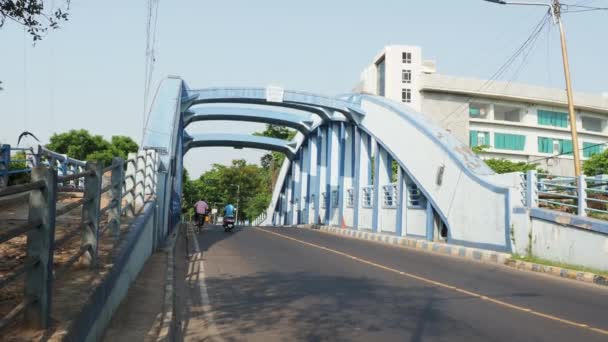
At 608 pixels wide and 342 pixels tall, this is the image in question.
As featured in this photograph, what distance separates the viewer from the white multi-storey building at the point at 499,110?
49969 mm

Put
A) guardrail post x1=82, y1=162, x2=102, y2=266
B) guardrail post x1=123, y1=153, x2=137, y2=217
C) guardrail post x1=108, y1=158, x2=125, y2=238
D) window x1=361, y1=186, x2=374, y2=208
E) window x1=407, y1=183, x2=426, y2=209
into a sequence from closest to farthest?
guardrail post x1=82, y1=162, x2=102, y2=266, guardrail post x1=108, y1=158, x2=125, y2=238, guardrail post x1=123, y1=153, x2=137, y2=217, window x1=407, y1=183, x2=426, y2=209, window x1=361, y1=186, x2=374, y2=208

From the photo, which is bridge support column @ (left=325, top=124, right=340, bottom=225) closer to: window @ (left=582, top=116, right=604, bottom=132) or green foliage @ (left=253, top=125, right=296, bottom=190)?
green foliage @ (left=253, top=125, right=296, bottom=190)


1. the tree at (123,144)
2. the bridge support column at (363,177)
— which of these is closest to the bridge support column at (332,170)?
the bridge support column at (363,177)

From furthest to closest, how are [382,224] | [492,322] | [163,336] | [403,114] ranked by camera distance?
[382,224] < [403,114] < [492,322] < [163,336]

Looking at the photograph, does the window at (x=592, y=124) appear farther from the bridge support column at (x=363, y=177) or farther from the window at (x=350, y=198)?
the bridge support column at (x=363, y=177)

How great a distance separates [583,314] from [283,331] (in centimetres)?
379

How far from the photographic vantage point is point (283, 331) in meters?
5.39

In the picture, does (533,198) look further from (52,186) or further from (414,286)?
(52,186)

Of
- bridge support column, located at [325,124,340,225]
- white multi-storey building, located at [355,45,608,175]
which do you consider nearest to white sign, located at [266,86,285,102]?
bridge support column, located at [325,124,340,225]

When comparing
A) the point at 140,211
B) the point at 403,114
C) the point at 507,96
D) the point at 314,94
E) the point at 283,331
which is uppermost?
the point at 507,96

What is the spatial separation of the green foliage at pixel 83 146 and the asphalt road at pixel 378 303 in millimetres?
36829

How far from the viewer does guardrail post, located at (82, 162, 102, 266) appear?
5125 mm

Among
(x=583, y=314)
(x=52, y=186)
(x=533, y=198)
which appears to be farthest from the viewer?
(x=533, y=198)

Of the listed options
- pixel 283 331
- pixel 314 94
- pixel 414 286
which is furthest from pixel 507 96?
pixel 283 331
